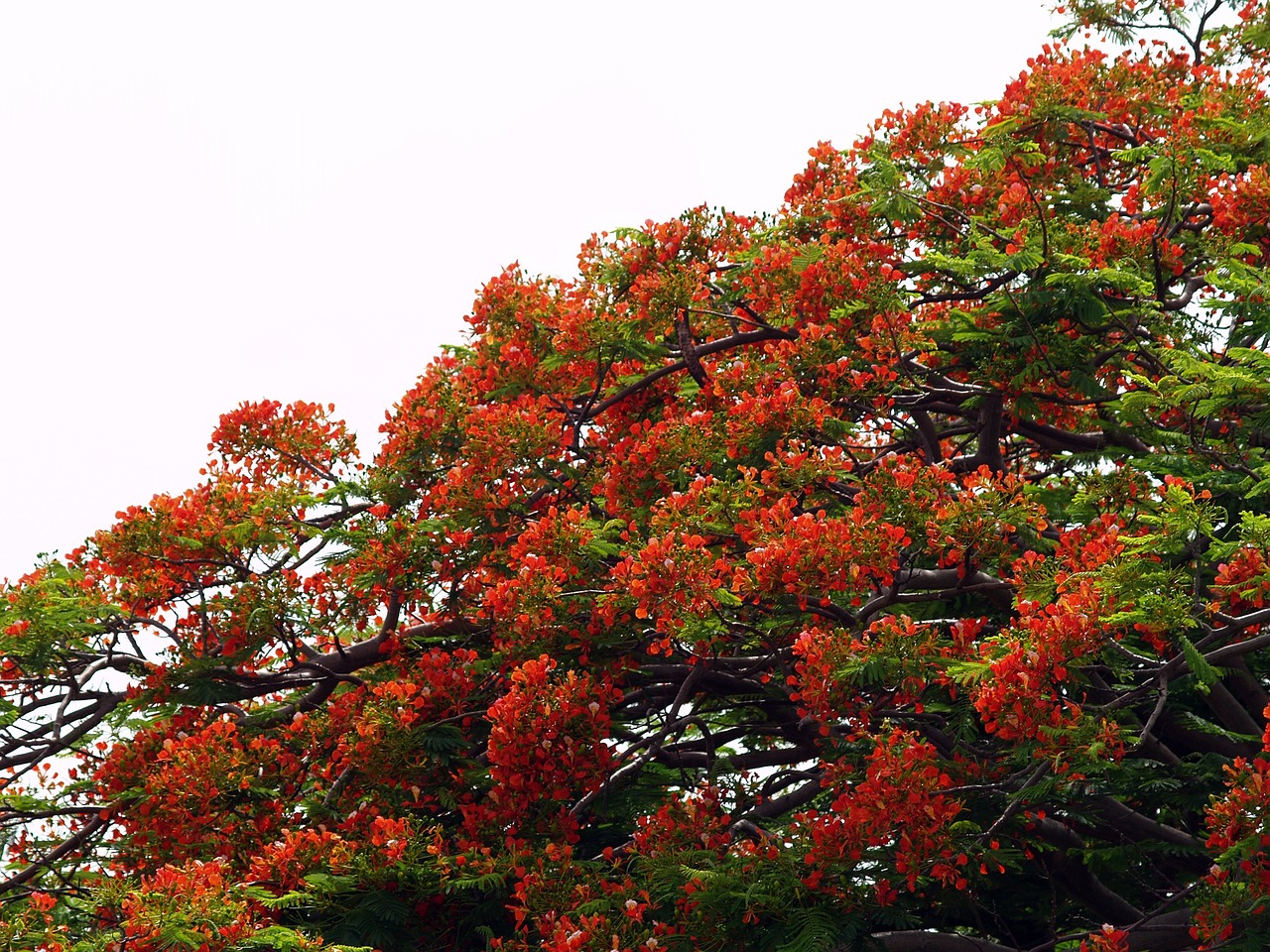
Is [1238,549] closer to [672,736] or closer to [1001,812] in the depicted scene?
[1001,812]

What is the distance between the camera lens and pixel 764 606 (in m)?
6.77

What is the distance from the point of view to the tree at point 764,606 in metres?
6.20

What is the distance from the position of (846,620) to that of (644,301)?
105 inches

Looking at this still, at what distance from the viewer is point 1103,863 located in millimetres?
8422

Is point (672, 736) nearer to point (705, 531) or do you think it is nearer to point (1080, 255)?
point (705, 531)

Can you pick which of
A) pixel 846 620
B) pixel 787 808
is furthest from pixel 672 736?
pixel 846 620

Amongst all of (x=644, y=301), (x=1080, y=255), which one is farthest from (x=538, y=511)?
(x=1080, y=255)

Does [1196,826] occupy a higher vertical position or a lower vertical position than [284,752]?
lower

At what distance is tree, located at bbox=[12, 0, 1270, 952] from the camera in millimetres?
6203

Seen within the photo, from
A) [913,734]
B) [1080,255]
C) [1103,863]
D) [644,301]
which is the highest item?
[644,301]

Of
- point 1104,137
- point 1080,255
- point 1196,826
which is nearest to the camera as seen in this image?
point 1080,255

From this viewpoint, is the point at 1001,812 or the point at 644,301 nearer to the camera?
the point at 1001,812

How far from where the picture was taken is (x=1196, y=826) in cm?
826

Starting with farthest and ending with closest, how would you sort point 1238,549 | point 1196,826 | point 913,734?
point 1196,826 < point 913,734 < point 1238,549
